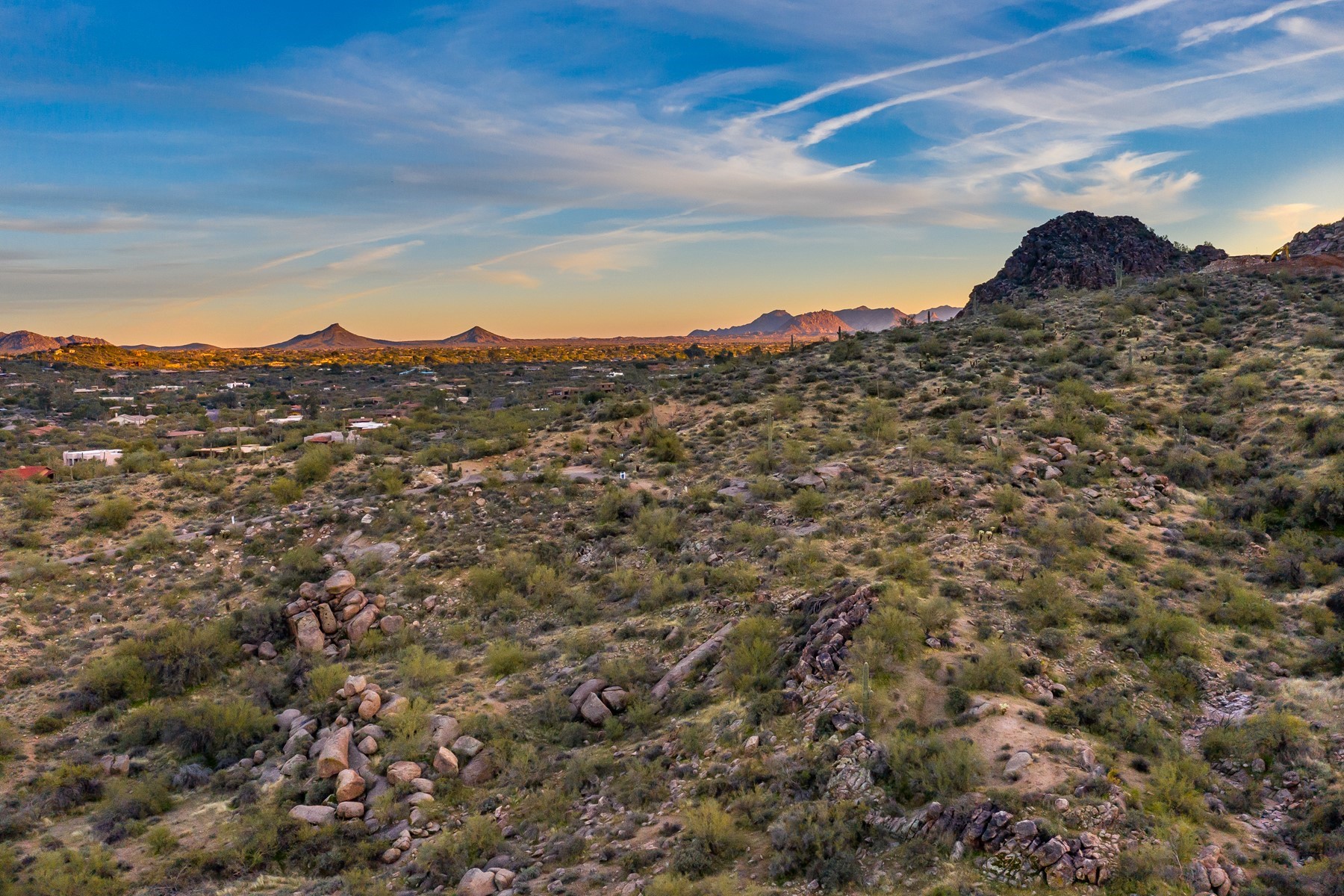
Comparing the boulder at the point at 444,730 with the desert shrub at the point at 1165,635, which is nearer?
the desert shrub at the point at 1165,635

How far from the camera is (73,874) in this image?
11000 mm

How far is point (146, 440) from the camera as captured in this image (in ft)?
123

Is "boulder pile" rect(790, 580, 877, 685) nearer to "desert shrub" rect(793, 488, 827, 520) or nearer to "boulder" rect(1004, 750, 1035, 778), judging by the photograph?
"boulder" rect(1004, 750, 1035, 778)

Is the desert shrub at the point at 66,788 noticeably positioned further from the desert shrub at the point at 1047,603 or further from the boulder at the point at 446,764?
the desert shrub at the point at 1047,603

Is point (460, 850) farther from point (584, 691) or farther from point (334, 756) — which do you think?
point (584, 691)

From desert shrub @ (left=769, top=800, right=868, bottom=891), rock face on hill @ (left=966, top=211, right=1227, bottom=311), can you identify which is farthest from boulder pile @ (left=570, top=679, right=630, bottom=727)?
rock face on hill @ (left=966, top=211, right=1227, bottom=311)

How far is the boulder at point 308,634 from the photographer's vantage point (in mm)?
17609

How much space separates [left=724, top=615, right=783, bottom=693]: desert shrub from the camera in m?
13.2

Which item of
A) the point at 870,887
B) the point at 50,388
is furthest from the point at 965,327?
the point at 50,388

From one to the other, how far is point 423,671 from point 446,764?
328 cm

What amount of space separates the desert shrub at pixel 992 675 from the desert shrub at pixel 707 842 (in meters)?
4.58

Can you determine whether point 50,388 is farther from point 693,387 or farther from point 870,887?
point 870,887

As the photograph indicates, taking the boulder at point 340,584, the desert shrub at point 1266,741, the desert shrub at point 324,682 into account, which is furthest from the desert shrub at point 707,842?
the boulder at point 340,584

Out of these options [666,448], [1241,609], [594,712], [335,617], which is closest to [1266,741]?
[1241,609]
